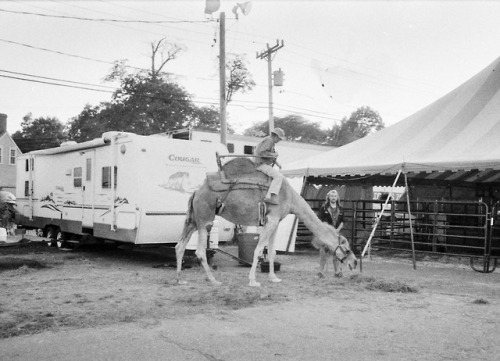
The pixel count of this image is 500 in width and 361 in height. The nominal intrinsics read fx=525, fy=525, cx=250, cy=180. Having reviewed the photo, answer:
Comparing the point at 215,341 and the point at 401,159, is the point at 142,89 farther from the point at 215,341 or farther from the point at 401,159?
the point at 215,341

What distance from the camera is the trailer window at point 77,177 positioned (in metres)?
13.6

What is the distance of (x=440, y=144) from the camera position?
13125mm

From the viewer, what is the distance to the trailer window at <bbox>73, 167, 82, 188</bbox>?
13.6 meters

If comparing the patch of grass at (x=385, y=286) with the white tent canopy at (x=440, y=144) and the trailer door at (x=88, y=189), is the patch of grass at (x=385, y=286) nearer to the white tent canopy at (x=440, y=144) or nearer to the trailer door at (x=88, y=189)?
the white tent canopy at (x=440, y=144)

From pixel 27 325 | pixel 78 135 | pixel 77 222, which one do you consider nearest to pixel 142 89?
pixel 78 135

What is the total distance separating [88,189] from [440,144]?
8878 millimetres

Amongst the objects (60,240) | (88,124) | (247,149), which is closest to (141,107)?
(88,124)

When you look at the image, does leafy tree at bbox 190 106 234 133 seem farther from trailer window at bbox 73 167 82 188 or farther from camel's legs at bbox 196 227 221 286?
camel's legs at bbox 196 227 221 286

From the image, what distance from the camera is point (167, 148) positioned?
11.7 m

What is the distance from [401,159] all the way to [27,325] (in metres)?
9.58

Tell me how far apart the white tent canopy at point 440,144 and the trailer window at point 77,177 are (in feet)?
18.8

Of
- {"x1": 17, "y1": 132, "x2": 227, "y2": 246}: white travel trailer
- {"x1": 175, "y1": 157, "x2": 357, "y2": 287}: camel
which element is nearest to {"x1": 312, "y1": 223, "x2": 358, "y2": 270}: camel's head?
{"x1": 175, "y1": 157, "x2": 357, "y2": 287}: camel

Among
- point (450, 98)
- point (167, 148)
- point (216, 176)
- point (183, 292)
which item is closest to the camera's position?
point (183, 292)

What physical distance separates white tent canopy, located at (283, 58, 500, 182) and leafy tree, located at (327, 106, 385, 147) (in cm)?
5352
